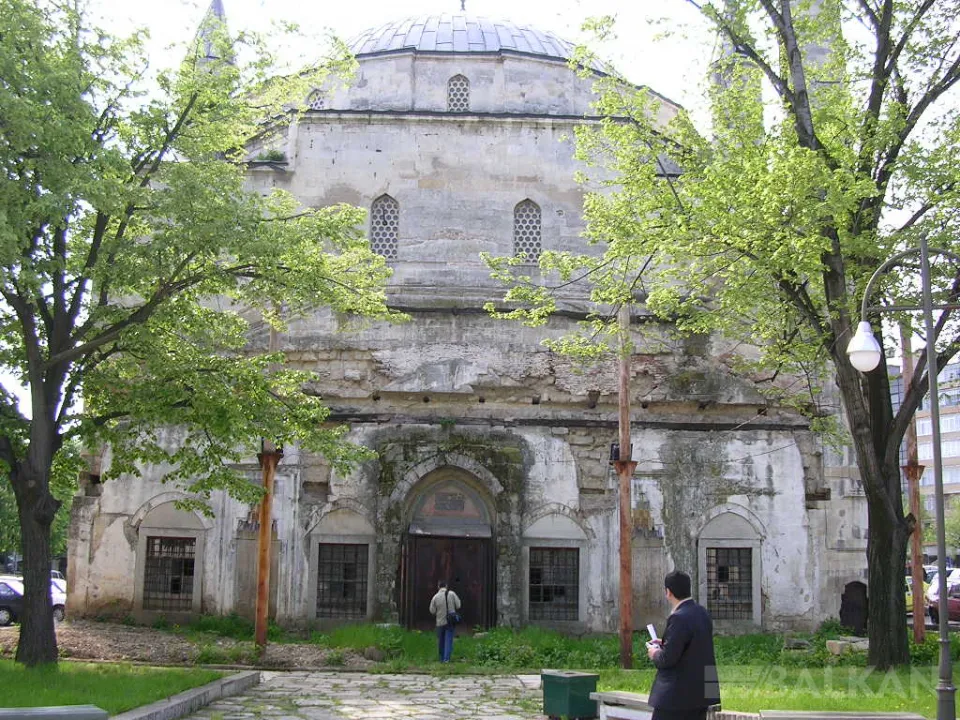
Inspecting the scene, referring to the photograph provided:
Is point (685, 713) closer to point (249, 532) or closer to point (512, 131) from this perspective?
point (249, 532)

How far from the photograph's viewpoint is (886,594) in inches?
509

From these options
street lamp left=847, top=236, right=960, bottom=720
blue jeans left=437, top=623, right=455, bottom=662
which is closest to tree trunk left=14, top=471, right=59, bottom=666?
blue jeans left=437, top=623, right=455, bottom=662

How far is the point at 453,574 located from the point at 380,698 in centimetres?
724

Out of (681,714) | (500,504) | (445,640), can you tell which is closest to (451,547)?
(500,504)

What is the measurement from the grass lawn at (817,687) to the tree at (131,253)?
6180mm

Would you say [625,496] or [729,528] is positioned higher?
[625,496]

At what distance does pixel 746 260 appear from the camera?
1333cm

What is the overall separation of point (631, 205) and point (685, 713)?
9.01 meters

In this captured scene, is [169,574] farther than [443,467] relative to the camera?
Yes

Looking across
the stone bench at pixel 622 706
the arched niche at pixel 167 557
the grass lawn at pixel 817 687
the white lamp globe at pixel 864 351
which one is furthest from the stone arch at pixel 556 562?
the white lamp globe at pixel 864 351

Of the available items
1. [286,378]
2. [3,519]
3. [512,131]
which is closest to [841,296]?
[286,378]

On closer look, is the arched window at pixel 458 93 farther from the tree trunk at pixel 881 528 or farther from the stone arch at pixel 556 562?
the tree trunk at pixel 881 528

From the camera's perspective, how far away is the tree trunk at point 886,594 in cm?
1285

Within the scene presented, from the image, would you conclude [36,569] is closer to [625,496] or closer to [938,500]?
[625,496]
